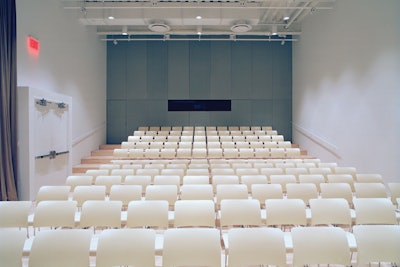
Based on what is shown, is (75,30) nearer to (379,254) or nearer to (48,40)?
(48,40)

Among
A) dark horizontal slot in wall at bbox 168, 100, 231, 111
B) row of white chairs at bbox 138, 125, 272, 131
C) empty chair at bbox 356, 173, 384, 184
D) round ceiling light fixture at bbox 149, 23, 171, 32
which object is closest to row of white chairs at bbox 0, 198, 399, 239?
empty chair at bbox 356, 173, 384, 184

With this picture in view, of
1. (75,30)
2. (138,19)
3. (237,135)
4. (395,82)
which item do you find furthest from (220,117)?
(395,82)

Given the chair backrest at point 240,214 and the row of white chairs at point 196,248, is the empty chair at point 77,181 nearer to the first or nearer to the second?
the row of white chairs at point 196,248

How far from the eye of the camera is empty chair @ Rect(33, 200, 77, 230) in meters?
3.33

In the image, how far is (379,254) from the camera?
2.52m

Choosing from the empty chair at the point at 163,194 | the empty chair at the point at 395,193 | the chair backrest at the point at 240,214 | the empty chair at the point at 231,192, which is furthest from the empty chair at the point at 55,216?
the empty chair at the point at 395,193

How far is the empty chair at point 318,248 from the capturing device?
2494 millimetres

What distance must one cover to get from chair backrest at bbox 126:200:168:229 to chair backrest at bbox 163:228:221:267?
0.83m

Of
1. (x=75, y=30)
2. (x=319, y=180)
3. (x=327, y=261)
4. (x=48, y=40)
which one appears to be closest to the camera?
(x=327, y=261)

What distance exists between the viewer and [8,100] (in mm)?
5266

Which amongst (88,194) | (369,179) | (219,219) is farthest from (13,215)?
(369,179)

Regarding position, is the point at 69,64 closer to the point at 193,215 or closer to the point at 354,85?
the point at 193,215

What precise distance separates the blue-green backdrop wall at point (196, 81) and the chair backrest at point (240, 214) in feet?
28.1

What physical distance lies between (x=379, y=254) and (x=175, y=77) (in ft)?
33.1
